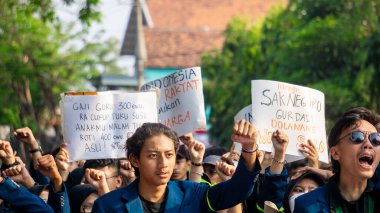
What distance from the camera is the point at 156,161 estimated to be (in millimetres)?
6117

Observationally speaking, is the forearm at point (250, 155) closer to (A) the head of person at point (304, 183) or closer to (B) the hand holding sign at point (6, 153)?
(A) the head of person at point (304, 183)

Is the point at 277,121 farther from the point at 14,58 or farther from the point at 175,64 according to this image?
the point at 175,64

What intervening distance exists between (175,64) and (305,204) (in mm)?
46101

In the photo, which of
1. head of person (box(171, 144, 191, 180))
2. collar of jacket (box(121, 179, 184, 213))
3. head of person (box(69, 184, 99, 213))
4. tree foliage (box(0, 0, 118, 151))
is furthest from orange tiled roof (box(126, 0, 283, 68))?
collar of jacket (box(121, 179, 184, 213))

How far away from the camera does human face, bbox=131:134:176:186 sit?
239 inches

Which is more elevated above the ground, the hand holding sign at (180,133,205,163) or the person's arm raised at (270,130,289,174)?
the person's arm raised at (270,130,289,174)

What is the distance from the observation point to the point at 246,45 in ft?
113

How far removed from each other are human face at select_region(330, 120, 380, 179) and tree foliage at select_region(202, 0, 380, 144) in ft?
49.9

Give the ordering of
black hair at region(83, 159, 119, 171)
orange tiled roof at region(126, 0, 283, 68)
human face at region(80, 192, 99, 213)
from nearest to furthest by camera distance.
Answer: human face at region(80, 192, 99, 213), black hair at region(83, 159, 119, 171), orange tiled roof at region(126, 0, 283, 68)

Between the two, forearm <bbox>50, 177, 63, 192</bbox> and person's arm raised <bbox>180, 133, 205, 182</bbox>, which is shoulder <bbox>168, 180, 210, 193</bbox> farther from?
person's arm raised <bbox>180, 133, 205, 182</bbox>

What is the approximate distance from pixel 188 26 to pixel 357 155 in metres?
50.4

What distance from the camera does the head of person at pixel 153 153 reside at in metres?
6.09

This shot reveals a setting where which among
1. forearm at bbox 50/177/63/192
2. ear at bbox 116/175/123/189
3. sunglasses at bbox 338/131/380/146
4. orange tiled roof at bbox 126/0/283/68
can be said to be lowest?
ear at bbox 116/175/123/189

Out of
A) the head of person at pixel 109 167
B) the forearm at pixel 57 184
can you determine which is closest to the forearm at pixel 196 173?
the head of person at pixel 109 167
